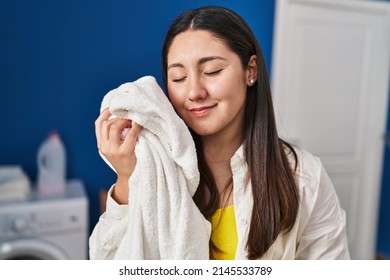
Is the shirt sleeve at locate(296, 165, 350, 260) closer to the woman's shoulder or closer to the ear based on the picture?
the woman's shoulder

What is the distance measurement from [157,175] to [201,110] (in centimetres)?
11

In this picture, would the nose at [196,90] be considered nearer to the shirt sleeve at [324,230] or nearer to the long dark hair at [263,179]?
the long dark hair at [263,179]

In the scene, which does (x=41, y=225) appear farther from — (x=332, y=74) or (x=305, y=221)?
(x=332, y=74)

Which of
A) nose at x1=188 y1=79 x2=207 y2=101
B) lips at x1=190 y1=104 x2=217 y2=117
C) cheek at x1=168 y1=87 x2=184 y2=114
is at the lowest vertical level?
lips at x1=190 y1=104 x2=217 y2=117

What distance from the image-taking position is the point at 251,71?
1.92 feet

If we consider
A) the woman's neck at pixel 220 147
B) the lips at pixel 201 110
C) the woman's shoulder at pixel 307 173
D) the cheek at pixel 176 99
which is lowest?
the woman's shoulder at pixel 307 173

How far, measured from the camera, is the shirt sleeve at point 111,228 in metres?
0.54

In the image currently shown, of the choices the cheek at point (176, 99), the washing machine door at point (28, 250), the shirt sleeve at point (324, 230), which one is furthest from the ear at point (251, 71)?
the washing machine door at point (28, 250)

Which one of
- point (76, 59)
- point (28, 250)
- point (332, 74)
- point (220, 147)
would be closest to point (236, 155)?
point (220, 147)

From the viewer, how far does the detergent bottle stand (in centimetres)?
90

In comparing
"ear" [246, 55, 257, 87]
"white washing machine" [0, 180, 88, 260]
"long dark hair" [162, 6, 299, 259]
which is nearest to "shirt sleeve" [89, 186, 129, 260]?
"long dark hair" [162, 6, 299, 259]

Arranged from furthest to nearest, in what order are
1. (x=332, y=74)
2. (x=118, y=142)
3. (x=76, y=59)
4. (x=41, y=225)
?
(x=41, y=225) → (x=332, y=74) → (x=76, y=59) → (x=118, y=142)

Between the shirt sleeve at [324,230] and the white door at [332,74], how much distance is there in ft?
1.00

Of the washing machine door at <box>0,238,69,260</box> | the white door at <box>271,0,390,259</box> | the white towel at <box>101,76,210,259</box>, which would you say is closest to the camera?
the white towel at <box>101,76,210,259</box>
